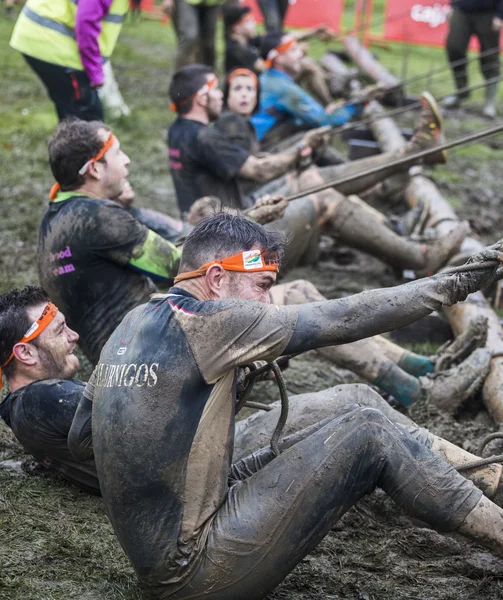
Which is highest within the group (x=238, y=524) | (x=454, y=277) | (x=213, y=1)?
(x=213, y=1)

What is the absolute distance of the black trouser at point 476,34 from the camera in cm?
1151

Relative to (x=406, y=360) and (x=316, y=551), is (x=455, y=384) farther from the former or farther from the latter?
(x=316, y=551)

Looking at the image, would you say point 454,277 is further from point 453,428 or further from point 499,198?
point 499,198

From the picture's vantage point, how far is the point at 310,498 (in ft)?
8.92

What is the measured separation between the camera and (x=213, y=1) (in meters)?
10.1

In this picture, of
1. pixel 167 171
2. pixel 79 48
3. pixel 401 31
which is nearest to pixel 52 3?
pixel 79 48

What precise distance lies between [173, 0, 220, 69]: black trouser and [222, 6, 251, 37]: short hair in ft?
0.61

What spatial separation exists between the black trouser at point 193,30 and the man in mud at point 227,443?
7.60 meters

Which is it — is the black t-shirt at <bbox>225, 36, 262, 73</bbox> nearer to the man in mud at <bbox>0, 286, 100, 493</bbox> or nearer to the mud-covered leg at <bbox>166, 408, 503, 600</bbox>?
the man in mud at <bbox>0, 286, 100, 493</bbox>

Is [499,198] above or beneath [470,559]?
above

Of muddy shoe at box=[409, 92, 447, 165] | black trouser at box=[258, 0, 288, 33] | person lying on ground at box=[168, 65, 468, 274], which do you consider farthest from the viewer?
black trouser at box=[258, 0, 288, 33]

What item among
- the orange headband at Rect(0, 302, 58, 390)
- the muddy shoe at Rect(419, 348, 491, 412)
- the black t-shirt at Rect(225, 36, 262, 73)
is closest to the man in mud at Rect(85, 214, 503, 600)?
the orange headband at Rect(0, 302, 58, 390)

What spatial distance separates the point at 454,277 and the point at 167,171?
6.44 m

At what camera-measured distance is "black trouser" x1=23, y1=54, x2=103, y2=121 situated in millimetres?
6660
